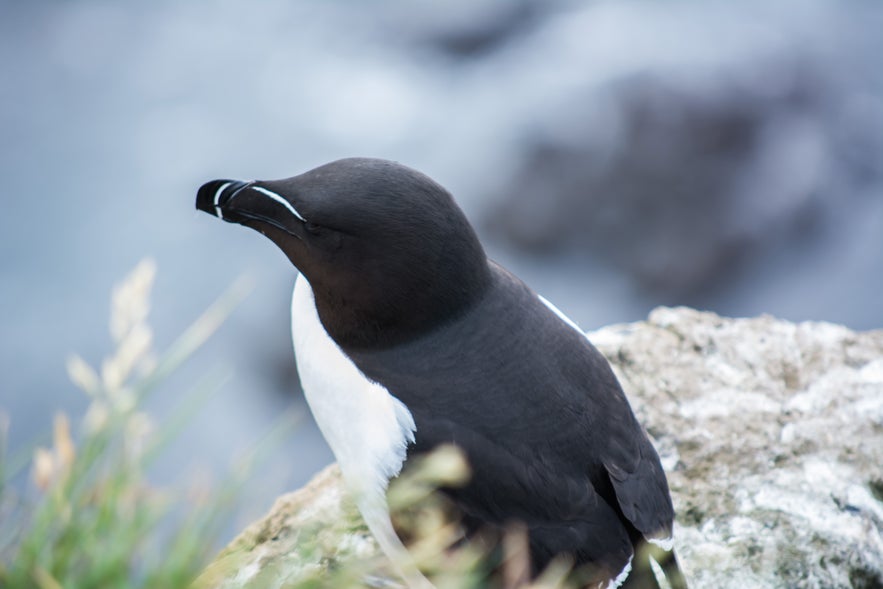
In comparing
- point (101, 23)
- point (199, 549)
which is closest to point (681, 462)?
point (199, 549)

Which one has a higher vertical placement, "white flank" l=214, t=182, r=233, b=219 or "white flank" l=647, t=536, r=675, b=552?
"white flank" l=214, t=182, r=233, b=219

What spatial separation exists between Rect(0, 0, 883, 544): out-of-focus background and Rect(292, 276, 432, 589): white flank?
3656 millimetres

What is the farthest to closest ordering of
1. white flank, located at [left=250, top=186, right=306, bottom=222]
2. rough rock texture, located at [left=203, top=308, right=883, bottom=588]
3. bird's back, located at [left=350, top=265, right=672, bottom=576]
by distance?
rough rock texture, located at [left=203, top=308, right=883, bottom=588] → white flank, located at [left=250, top=186, right=306, bottom=222] → bird's back, located at [left=350, top=265, right=672, bottom=576]

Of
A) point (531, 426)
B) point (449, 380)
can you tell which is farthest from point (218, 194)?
point (531, 426)

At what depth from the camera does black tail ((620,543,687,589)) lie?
2895 mm

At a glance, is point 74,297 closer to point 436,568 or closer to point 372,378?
point 372,378

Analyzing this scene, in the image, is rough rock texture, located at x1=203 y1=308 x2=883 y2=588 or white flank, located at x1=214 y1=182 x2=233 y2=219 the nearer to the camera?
white flank, located at x1=214 y1=182 x2=233 y2=219

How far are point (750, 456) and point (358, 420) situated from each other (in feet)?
5.09

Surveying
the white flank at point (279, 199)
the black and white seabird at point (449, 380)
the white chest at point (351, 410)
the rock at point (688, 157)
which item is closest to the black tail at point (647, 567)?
the black and white seabird at point (449, 380)

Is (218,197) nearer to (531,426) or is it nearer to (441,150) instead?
(531,426)

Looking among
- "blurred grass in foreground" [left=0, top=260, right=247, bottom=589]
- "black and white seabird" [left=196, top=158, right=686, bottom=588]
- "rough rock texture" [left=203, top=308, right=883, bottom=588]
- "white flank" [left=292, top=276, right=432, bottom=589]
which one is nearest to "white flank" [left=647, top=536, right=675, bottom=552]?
"black and white seabird" [left=196, top=158, right=686, bottom=588]

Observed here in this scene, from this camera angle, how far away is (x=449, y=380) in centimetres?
Result: 292

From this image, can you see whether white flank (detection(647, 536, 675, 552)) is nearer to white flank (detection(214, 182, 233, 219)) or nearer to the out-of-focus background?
white flank (detection(214, 182, 233, 219))

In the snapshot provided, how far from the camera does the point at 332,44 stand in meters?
9.53
